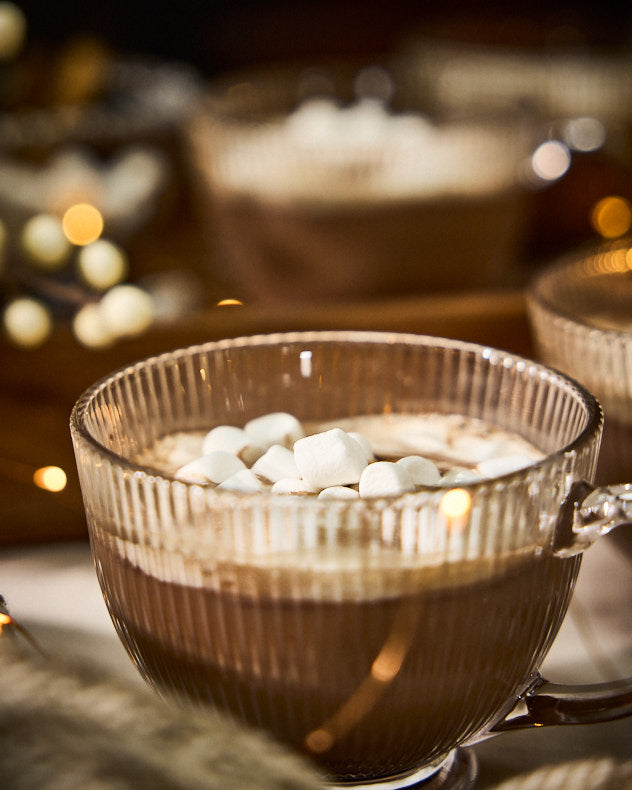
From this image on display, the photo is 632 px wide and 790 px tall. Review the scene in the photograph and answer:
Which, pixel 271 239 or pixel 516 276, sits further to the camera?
pixel 516 276

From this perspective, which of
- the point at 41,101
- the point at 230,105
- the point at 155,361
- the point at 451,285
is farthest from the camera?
the point at 41,101

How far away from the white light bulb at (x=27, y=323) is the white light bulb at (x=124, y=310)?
0.19 ft

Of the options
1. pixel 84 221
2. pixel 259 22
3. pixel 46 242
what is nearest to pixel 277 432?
pixel 46 242

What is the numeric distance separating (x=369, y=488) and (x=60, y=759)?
177 mm

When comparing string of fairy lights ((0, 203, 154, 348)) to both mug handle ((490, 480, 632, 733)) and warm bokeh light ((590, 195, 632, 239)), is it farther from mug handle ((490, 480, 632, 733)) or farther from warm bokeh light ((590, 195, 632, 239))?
warm bokeh light ((590, 195, 632, 239))

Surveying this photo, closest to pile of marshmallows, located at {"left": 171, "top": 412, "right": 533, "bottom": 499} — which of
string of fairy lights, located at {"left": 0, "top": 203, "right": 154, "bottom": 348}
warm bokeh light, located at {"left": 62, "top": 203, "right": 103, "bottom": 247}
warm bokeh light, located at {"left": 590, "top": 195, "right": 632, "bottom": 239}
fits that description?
string of fairy lights, located at {"left": 0, "top": 203, "right": 154, "bottom": 348}

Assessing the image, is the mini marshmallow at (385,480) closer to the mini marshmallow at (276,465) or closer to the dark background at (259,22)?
the mini marshmallow at (276,465)

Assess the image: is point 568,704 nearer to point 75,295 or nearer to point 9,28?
point 75,295

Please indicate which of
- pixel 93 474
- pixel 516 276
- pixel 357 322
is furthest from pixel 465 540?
pixel 516 276

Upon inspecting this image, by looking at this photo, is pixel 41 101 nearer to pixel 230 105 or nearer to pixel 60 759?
pixel 230 105

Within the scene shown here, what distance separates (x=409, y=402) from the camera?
2.01ft

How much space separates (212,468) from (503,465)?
0.15m

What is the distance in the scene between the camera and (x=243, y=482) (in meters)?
0.46

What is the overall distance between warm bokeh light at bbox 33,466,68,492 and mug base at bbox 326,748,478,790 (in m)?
0.35
